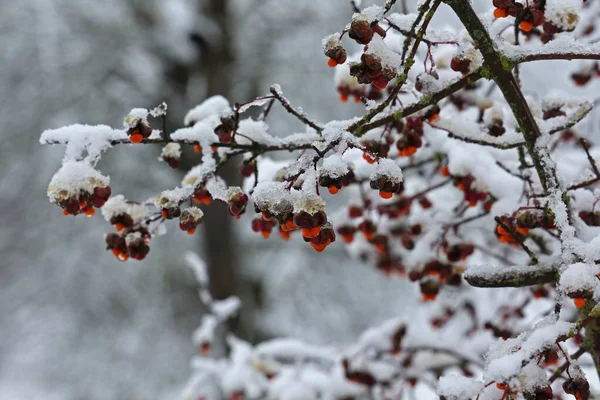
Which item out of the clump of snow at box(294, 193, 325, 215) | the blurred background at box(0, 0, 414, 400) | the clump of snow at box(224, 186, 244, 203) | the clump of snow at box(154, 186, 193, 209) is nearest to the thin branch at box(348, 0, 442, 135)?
the clump of snow at box(294, 193, 325, 215)

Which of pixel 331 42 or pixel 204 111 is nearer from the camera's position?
pixel 331 42

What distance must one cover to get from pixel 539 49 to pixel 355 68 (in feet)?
1.03

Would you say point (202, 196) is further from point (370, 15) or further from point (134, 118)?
point (370, 15)

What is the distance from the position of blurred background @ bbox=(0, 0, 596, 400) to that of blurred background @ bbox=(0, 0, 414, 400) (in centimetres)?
1

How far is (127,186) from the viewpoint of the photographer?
6074 mm

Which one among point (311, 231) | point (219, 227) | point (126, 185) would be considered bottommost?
point (311, 231)

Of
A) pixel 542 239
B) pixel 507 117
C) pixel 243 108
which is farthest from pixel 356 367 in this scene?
pixel 243 108

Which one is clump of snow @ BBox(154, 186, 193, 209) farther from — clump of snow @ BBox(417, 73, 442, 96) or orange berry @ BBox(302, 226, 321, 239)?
clump of snow @ BBox(417, 73, 442, 96)

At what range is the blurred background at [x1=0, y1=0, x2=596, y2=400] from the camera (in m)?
5.79

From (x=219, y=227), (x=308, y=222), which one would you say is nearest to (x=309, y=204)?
(x=308, y=222)

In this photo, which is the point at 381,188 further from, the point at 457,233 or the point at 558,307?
the point at 457,233

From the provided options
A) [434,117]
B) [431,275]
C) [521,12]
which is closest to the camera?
[521,12]

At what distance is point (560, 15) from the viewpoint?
1.11 metres

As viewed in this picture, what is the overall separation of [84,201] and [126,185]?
519 cm
